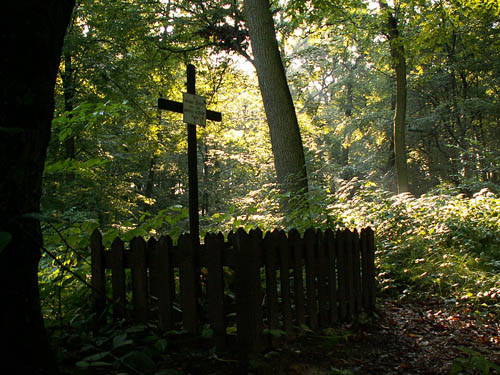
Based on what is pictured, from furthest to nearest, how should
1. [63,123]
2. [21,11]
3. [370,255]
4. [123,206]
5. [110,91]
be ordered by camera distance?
[123,206] → [110,91] → [370,255] → [63,123] → [21,11]

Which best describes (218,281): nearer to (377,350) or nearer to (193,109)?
(377,350)

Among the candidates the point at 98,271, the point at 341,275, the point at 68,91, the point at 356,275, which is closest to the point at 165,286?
the point at 98,271

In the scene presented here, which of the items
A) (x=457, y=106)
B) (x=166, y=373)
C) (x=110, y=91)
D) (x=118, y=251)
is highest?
(x=457, y=106)

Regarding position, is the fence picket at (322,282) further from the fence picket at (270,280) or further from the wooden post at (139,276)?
the wooden post at (139,276)

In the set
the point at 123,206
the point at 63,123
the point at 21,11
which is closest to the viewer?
the point at 21,11

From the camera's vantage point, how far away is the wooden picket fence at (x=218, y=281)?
2.95m

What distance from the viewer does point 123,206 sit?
12266 mm

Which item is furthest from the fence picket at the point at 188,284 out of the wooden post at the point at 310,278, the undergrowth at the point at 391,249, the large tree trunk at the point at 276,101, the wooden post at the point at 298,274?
the large tree trunk at the point at 276,101

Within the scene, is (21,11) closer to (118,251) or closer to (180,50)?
(118,251)

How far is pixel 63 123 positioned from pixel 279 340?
336 centimetres

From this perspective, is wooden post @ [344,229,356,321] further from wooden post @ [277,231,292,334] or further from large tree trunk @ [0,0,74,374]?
large tree trunk @ [0,0,74,374]

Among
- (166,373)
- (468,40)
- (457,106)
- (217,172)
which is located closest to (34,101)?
(166,373)

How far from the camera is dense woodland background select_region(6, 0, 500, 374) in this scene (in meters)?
4.69

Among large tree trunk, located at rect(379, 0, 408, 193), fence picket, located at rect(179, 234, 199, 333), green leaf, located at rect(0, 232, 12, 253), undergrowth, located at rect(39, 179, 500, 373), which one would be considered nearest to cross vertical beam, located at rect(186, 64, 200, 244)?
undergrowth, located at rect(39, 179, 500, 373)
